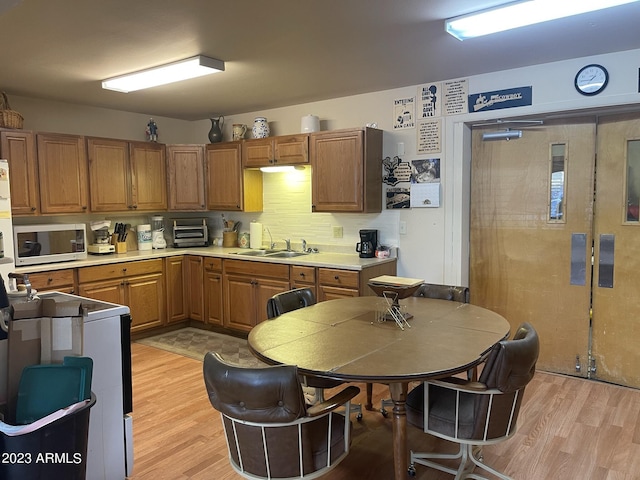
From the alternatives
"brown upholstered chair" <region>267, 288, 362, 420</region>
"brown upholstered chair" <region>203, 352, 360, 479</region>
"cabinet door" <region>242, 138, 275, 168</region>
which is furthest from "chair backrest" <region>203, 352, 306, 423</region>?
Answer: "cabinet door" <region>242, 138, 275, 168</region>

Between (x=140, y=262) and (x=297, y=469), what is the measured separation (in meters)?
3.51

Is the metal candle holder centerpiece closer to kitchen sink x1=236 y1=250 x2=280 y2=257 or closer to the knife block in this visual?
kitchen sink x1=236 y1=250 x2=280 y2=257

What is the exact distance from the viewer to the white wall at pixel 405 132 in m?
3.44

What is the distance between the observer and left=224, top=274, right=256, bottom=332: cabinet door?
4680 mm

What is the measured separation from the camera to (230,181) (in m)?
5.14

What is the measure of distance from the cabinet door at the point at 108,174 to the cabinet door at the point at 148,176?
8cm

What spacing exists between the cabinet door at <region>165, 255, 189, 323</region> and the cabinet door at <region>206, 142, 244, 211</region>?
74cm

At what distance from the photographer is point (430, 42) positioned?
2982 millimetres

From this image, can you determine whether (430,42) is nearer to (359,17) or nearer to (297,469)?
(359,17)

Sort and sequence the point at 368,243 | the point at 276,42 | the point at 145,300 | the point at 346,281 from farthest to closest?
the point at 145,300 → the point at 368,243 → the point at 346,281 → the point at 276,42

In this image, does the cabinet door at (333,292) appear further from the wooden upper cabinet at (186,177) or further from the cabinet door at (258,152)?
the wooden upper cabinet at (186,177)

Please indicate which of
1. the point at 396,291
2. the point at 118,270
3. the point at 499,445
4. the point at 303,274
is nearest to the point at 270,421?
the point at 396,291

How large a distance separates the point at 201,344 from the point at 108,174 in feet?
6.43

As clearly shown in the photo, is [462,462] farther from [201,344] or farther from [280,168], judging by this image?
[280,168]
